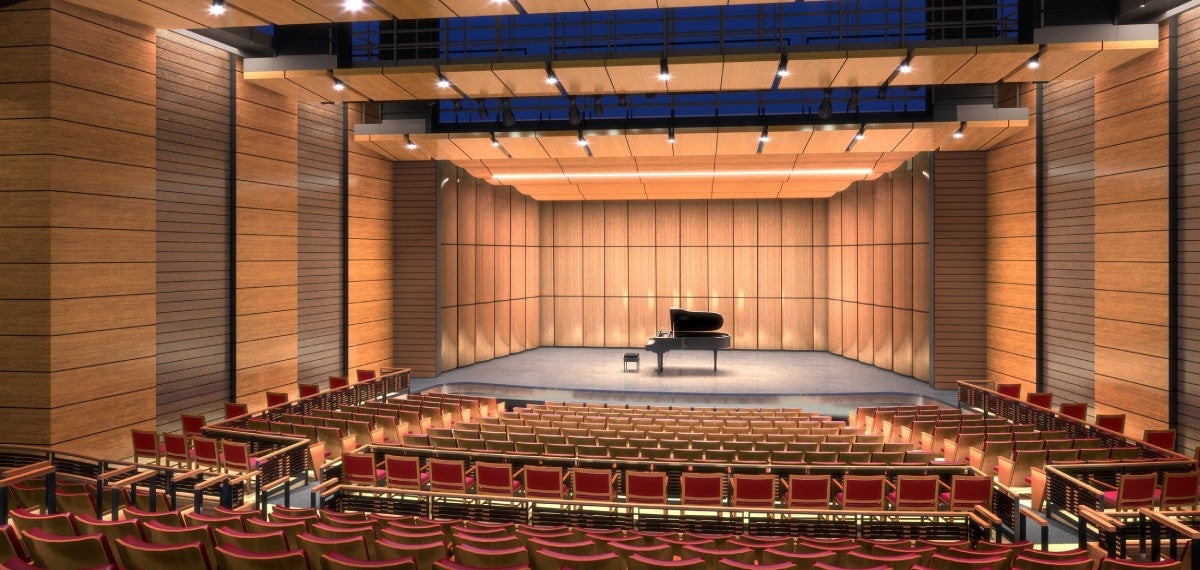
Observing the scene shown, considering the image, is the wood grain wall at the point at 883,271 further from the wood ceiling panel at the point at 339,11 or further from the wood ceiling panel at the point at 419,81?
the wood ceiling panel at the point at 339,11

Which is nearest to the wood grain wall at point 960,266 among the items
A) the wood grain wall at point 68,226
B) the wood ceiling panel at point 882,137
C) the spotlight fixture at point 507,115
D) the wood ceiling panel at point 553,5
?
the wood ceiling panel at point 882,137

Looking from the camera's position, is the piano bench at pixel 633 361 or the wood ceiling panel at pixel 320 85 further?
the piano bench at pixel 633 361

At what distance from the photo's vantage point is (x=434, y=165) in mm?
16906

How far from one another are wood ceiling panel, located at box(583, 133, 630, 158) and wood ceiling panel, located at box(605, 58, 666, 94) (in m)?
1.69

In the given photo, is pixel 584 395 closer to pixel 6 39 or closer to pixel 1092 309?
pixel 1092 309

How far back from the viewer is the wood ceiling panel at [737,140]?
503 inches

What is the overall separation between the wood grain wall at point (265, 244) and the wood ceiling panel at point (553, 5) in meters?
6.42

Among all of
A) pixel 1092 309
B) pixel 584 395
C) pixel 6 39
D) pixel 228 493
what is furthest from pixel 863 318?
pixel 6 39

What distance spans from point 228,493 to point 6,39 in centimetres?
727

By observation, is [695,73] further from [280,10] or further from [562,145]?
[280,10]

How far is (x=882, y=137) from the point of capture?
42.5 feet

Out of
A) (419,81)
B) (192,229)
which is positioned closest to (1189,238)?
(419,81)

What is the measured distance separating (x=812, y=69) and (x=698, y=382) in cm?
817

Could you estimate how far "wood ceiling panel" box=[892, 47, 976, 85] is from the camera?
9617 millimetres
